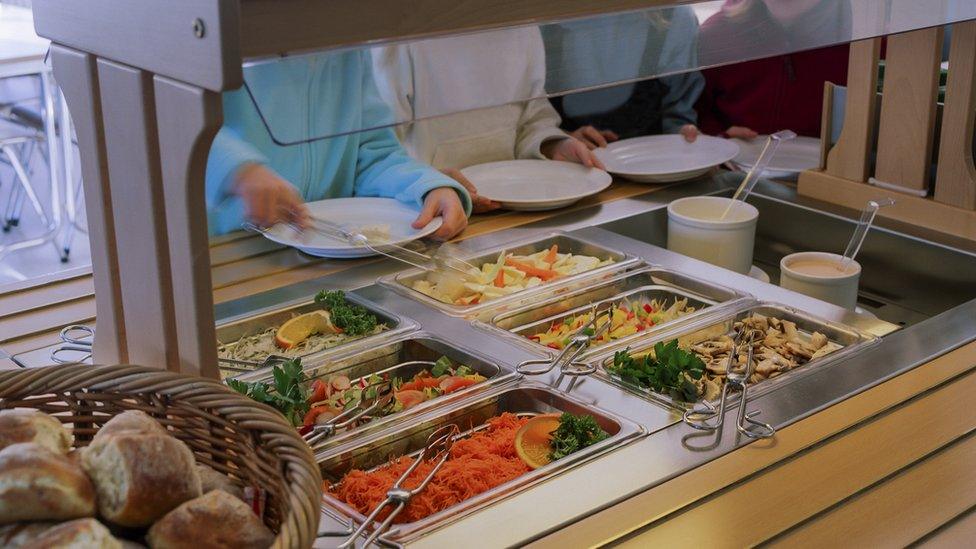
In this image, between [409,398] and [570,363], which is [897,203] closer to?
[570,363]

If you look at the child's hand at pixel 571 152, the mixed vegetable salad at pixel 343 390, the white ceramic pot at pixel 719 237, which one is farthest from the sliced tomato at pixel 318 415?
the child's hand at pixel 571 152

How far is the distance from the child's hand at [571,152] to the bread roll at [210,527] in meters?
1.47

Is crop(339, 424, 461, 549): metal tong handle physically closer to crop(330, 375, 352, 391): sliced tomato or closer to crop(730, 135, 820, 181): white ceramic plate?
crop(330, 375, 352, 391): sliced tomato

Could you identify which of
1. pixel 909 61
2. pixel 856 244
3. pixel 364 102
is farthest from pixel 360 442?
pixel 909 61

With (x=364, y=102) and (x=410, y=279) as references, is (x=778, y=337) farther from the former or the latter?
(x=364, y=102)

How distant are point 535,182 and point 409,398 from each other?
2.80 ft

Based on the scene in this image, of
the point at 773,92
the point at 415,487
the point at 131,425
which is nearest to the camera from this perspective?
the point at 131,425

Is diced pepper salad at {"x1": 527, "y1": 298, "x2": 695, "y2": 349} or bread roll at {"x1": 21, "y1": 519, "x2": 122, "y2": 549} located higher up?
bread roll at {"x1": 21, "y1": 519, "x2": 122, "y2": 549}

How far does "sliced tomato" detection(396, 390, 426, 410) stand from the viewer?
1.35m

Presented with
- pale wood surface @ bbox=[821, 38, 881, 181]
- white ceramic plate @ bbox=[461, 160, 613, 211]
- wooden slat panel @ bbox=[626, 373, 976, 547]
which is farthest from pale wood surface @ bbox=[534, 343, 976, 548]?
white ceramic plate @ bbox=[461, 160, 613, 211]

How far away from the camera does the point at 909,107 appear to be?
1.96m

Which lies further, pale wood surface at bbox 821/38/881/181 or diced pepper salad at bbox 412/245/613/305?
pale wood surface at bbox 821/38/881/181

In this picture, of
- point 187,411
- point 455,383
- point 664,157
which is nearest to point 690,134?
point 664,157

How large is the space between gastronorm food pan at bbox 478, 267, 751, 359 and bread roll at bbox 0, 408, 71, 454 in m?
0.78
